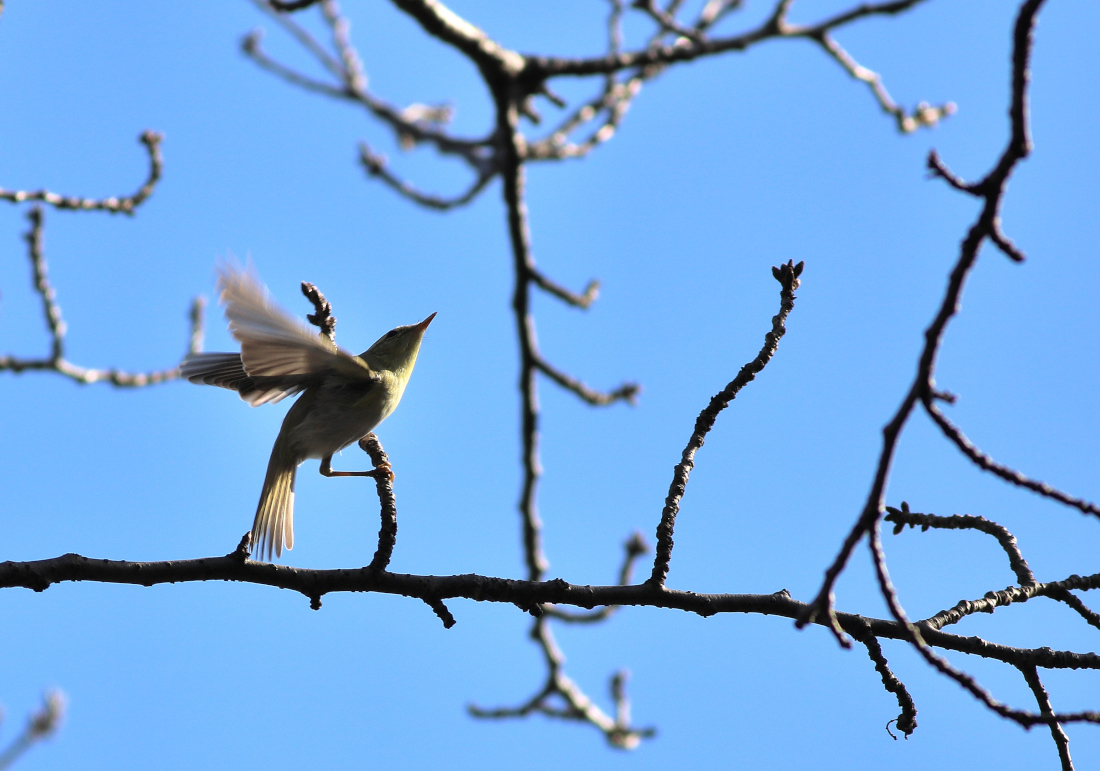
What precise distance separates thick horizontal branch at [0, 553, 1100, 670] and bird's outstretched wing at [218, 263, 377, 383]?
1.31m

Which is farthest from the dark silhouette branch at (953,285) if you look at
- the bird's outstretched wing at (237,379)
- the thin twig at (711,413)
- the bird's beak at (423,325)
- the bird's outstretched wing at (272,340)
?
the bird's beak at (423,325)

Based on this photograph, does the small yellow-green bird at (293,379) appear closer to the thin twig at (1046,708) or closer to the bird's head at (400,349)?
the bird's head at (400,349)

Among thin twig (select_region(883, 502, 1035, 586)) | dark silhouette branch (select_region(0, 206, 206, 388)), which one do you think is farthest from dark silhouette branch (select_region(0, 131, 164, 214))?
thin twig (select_region(883, 502, 1035, 586))

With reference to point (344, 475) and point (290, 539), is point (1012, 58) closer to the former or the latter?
point (344, 475)

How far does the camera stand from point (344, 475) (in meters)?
4.68

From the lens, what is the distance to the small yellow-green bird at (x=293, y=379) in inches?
151

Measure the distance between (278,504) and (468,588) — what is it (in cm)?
248

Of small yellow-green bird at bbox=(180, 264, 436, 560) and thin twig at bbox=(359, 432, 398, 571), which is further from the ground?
small yellow-green bird at bbox=(180, 264, 436, 560)

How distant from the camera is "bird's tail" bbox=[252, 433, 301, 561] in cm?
480

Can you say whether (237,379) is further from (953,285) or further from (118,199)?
(953,285)

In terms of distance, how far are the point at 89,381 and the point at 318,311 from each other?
7.58 feet

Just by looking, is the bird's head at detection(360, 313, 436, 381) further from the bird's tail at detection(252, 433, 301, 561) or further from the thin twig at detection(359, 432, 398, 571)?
the thin twig at detection(359, 432, 398, 571)

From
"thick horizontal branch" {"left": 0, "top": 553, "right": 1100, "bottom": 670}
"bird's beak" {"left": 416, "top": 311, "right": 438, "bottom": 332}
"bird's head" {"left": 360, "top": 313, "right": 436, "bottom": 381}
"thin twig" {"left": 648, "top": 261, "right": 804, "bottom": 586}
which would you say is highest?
"bird's beak" {"left": 416, "top": 311, "right": 438, "bottom": 332}

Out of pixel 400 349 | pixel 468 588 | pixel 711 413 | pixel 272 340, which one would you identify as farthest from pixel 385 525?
pixel 400 349
